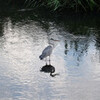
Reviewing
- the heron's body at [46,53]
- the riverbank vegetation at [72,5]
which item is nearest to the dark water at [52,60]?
the heron's body at [46,53]

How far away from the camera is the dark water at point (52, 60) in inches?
490

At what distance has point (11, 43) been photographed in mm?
17688

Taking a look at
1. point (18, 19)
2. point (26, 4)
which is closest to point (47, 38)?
point (18, 19)

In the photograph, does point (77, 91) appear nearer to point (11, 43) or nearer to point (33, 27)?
point (11, 43)

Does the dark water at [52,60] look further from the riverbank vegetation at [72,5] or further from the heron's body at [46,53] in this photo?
the riverbank vegetation at [72,5]

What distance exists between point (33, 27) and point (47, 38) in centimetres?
257

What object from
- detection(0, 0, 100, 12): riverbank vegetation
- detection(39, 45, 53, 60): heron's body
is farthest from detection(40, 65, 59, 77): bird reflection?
detection(0, 0, 100, 12): riverbank vegetation

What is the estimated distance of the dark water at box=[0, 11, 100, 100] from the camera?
12.4m

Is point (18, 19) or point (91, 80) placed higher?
point (18, 19)

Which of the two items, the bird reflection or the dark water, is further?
the bird reflection

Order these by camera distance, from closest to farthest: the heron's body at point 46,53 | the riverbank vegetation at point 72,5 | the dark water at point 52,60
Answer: the dark water at point 52,60 < the heron's body at point 46,53 < the riverbank vegetation at point 72,5

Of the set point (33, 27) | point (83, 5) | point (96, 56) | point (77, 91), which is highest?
point (83, 5)

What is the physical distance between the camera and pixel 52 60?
1527 cm

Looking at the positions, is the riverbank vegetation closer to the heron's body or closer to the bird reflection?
the heron's body
